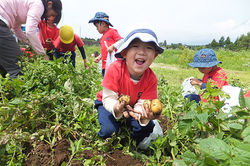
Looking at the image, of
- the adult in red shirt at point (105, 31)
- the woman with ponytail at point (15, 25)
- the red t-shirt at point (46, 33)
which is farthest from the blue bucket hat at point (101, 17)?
the woman with ponytail at point (15, 25)

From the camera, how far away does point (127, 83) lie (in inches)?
62.4

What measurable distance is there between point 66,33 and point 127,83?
231 cm

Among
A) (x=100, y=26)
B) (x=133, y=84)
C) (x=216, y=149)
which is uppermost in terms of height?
(x=100, y=26)

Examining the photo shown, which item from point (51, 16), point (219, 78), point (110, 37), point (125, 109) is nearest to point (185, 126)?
point (125, 109)

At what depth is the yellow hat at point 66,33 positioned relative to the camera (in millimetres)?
3209

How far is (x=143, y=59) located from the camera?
141 centimetres

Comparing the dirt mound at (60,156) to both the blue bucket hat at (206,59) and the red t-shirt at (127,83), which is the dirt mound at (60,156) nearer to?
the red t-shirt at (127,83)

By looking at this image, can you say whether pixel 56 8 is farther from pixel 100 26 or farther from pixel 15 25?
pixel 100 26

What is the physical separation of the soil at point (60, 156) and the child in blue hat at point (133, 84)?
8.5 inches

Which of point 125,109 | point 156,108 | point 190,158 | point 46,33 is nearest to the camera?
point 190,158

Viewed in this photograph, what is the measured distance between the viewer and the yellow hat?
3.21 m

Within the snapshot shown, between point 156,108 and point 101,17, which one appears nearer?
point 156,108

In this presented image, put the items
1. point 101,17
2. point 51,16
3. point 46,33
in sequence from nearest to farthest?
point 51,16 → point 46,33 → point 101,17

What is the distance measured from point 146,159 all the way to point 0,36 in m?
2.27
